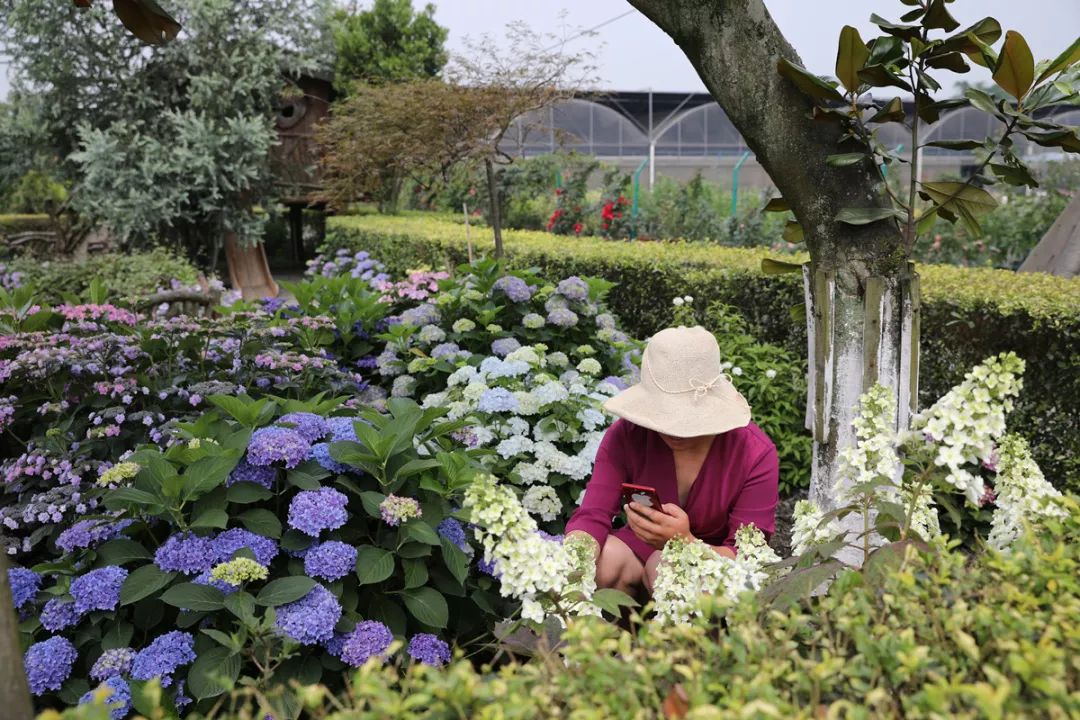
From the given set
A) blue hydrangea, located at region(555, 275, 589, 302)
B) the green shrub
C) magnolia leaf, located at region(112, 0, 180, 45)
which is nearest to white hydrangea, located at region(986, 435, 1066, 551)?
magnolia leaf, located at region(112, 0, 180, 45)

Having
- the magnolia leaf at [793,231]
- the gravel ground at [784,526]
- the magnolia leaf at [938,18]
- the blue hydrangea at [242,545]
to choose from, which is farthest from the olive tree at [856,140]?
the blue hydrangea at [242,545]

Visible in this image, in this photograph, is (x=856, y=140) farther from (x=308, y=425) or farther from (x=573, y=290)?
(x=573, y=290)

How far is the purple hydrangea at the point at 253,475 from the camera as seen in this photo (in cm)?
231

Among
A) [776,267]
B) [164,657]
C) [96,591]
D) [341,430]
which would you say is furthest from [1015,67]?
[96,591]

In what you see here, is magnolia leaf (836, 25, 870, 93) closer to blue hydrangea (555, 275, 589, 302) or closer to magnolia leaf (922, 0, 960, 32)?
magnolia leaf (922, 0, 960, 32)

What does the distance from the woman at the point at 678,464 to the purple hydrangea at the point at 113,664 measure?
117 cm

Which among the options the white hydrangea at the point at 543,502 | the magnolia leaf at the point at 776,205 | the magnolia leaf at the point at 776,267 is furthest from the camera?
the white hydrangea at the point at 543,502

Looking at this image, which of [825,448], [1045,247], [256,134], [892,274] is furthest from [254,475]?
[256,134]

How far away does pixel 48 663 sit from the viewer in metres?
2.05

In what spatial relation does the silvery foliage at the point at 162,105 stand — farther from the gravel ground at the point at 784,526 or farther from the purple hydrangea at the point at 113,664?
the purple hydrangea at the point at 113,664

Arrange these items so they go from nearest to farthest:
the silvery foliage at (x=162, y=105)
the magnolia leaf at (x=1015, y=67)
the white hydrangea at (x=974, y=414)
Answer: the white hydrangea at (x=974, y=414) → the magnolia leaf at (x=1015, y=67) → the silvery foliage at (x=162, y=105)

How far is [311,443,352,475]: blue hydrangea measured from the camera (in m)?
2.43

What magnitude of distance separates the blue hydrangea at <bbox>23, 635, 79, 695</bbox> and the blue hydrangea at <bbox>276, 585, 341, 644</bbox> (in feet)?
1.74

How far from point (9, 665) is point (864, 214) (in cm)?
217
